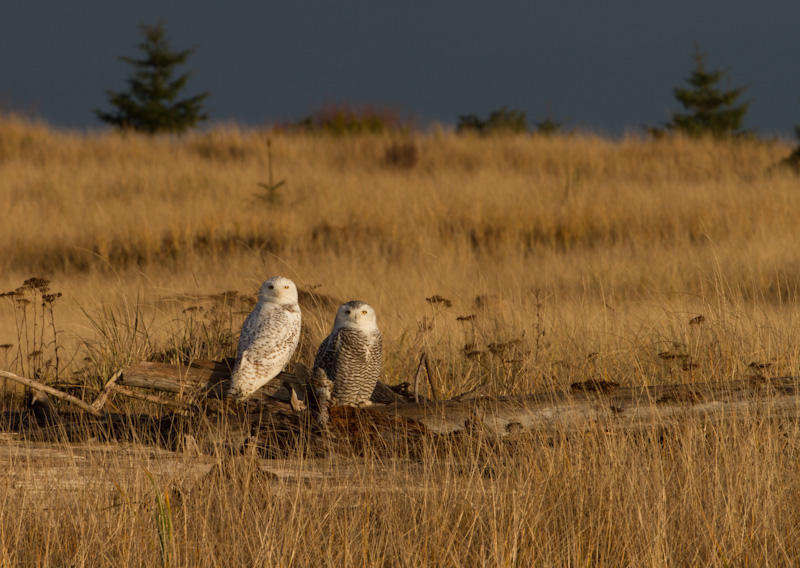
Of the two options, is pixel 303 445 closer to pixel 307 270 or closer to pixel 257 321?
pixel 257 321

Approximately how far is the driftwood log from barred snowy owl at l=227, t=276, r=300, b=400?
0.15 m

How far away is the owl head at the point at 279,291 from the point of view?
11.5ft

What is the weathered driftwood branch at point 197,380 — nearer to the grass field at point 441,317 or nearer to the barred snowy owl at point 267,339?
the barred snowy owl at point 267,339

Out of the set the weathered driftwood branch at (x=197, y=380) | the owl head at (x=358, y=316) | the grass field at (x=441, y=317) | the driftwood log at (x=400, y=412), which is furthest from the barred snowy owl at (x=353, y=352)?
the grass field at (x=441, y=317)

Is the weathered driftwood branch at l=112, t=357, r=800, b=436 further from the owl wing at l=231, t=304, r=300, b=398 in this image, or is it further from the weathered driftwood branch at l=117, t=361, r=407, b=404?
the owl wing at l=231, t=304, r=300, b=398

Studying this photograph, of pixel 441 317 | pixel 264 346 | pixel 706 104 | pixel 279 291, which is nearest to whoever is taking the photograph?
pixel 264 346

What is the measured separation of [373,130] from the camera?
746 inches

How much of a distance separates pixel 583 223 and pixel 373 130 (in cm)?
886

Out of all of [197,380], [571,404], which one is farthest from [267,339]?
[571,404]

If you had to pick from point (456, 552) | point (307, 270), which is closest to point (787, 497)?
point (456, 552)

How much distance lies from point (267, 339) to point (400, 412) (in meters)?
0.65

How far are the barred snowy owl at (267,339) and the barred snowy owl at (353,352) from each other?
0.17 m

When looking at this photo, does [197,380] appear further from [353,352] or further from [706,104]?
[706,104]

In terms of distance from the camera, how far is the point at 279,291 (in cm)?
352
